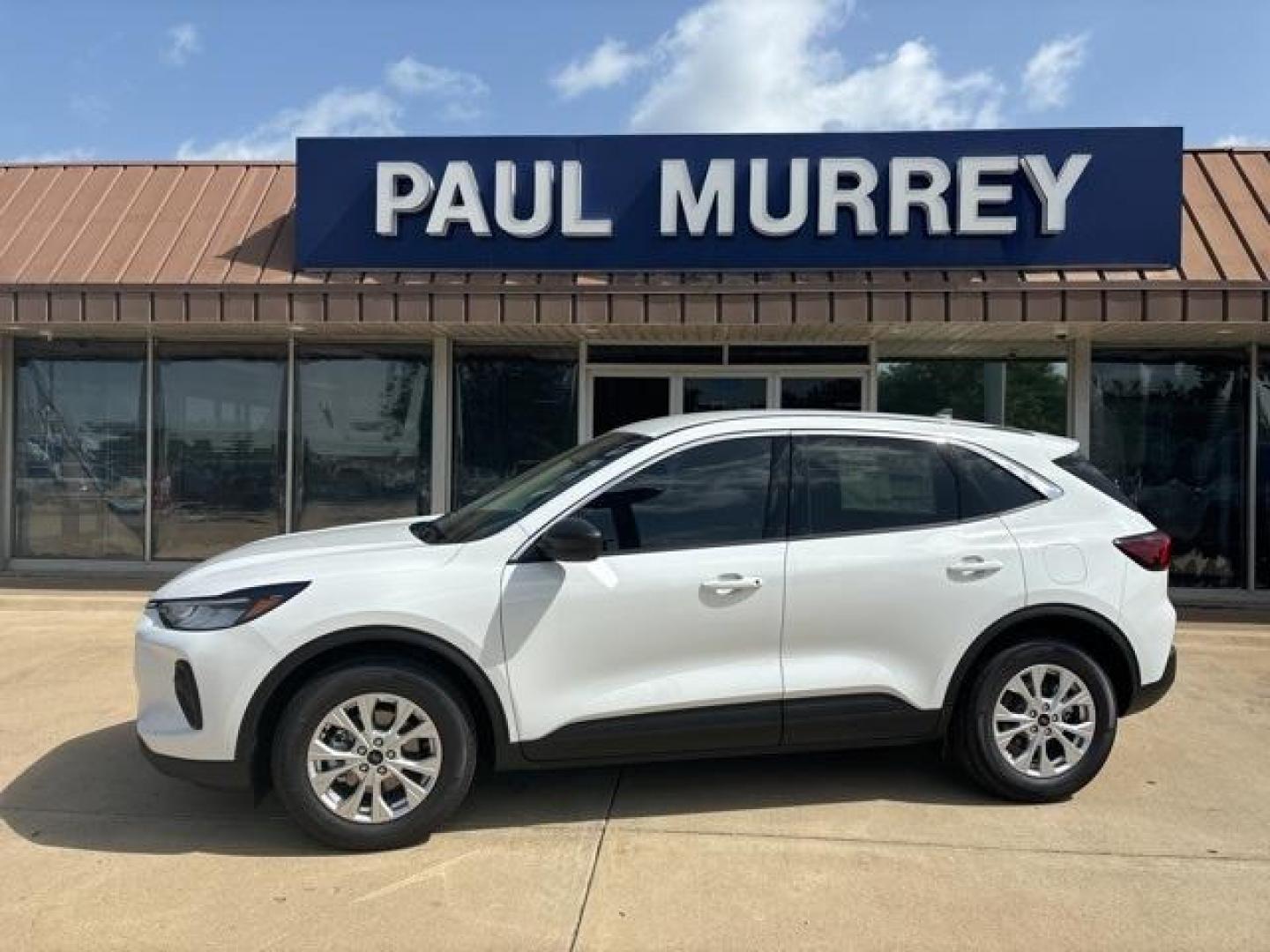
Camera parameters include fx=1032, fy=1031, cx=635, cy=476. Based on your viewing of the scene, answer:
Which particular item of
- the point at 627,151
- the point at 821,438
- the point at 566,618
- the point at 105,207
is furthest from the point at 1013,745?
the point at 105,207

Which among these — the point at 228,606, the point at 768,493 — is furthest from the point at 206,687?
the point at 768,493

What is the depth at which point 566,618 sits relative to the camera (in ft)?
13.5

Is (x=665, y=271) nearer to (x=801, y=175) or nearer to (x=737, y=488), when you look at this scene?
(x=801, y=175)

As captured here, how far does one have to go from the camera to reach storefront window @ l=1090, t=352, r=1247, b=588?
959cm

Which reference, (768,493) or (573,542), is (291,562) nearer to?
(573,542)

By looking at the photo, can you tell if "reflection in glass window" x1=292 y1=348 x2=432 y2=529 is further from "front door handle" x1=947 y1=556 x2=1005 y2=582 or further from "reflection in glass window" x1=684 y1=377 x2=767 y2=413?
"front door handle" x1=947 y1=556 x2=1005 y2=582

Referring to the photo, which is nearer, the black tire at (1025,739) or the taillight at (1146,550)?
the black tire at (1025,739)

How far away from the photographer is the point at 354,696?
4.02 metres

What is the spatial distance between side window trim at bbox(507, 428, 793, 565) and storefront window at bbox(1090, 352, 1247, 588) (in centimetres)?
626

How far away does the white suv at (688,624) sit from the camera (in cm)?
401

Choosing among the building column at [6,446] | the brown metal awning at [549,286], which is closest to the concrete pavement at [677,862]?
the brown metal awning at [549,286]

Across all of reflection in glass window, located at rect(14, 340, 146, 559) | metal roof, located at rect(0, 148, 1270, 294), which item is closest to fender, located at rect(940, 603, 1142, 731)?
metal roof, located at rect(0, 148, 1270, 294)

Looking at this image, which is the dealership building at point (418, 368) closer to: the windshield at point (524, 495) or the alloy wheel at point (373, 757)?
the windshield at point (524, 495)

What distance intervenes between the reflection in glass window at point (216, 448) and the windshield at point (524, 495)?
581 cm
